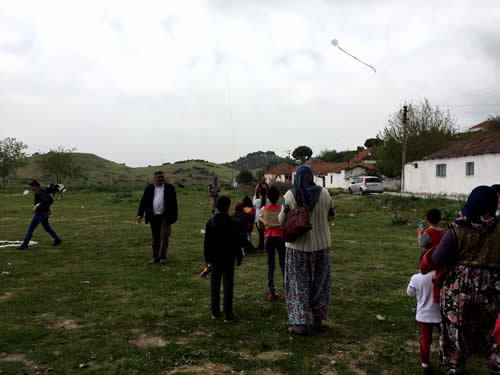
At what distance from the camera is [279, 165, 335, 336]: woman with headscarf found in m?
4.54

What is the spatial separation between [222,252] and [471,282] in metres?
2.93

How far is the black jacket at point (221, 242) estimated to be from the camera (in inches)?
200

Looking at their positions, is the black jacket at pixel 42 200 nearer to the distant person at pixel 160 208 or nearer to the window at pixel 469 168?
the distant person at pixel 160 208

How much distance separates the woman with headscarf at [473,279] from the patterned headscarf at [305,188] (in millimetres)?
1588

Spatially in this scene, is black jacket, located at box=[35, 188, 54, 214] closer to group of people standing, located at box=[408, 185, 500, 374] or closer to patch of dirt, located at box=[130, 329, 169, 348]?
patch of dirt, located at box=[130, 329, 169, 348]

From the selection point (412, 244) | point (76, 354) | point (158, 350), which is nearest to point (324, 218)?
point (158, 350)

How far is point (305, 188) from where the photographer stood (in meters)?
4.53

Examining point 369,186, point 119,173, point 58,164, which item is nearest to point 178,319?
point 369,186

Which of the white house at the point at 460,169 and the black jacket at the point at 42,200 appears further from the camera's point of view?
the white house at the point at 460,169

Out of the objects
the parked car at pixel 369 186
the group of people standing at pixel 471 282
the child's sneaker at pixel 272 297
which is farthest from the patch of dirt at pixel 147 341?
the parked car at pixel 369 186

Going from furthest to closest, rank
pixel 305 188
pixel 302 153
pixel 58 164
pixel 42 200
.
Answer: pixel 302 153, pixel 58 164, pixel 42 200, pixel 305 188

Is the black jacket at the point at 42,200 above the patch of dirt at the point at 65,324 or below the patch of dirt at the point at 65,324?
above

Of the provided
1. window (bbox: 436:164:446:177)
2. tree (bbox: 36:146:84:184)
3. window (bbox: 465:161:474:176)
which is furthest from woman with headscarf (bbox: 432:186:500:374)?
tree (bbox: 36:146:84:184)

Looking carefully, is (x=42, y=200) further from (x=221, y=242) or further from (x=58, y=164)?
(x=58, y=164)
